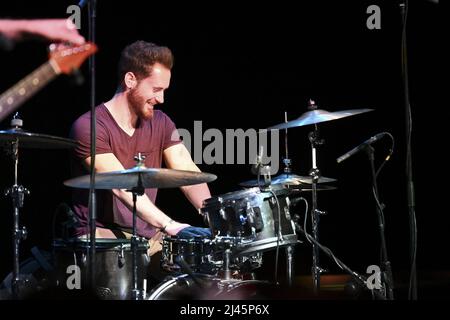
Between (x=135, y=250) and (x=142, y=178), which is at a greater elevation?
(x=142, y=178)

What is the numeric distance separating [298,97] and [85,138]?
6.62 feet

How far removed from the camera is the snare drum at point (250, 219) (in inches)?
138

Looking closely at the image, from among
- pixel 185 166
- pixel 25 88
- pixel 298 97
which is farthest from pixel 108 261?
pixel 298 97

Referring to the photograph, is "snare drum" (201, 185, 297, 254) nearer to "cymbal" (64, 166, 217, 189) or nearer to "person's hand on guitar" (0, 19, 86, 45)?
"cymbal" (64, 166, 217, 189)

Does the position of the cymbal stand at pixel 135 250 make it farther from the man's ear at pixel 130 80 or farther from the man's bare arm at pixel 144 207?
the man's ear at pixel 130 80

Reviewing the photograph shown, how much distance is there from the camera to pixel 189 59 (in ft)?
16.8

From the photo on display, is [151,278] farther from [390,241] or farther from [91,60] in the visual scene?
[390,241]

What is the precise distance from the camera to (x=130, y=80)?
13.8 ft

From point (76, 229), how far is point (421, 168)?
2.93 metres

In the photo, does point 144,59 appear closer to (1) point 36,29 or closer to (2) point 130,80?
(2) point 130,80

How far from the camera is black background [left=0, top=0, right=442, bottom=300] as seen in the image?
480 centimetres

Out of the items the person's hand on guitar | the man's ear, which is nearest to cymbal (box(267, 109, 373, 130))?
the man's ear
